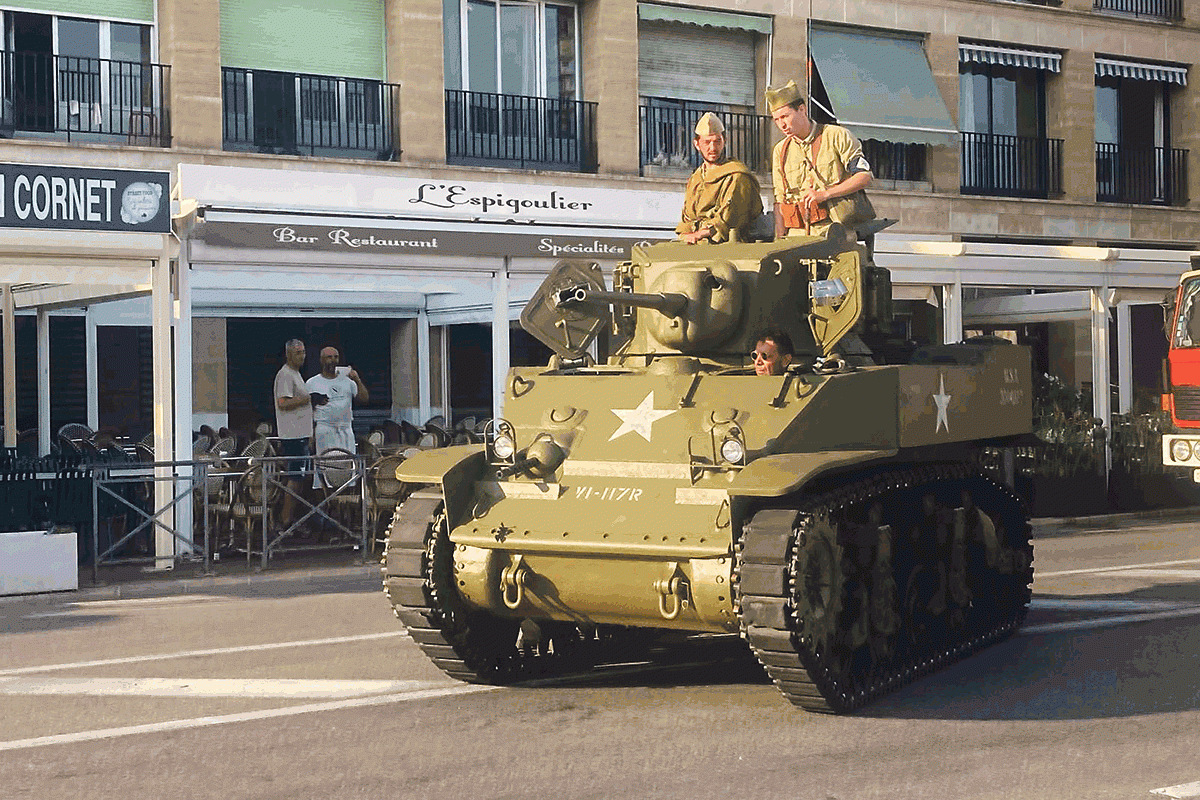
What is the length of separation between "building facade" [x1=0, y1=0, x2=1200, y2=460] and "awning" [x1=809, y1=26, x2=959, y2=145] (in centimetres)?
5

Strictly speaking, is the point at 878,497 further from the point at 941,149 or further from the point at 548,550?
the point at 941,149

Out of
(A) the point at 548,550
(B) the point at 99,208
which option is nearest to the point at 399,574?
(A) the point at 548,550

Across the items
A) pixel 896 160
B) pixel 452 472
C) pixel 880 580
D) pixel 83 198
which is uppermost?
pixel 896 160

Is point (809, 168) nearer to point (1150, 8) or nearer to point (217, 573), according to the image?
point (217, 573)

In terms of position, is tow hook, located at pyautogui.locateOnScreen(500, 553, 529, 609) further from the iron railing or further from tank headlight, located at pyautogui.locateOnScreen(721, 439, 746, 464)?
the iron railing

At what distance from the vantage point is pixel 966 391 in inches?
400

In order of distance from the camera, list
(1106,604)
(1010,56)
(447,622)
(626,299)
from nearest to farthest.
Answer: (447,622) < (626,299) < (1106,604) < (1010,56)

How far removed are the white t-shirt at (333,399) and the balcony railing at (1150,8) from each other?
57.8 feet

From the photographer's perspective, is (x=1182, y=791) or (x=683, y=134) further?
(x=683, y=134)

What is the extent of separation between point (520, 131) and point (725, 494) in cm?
1645

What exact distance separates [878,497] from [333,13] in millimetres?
15314

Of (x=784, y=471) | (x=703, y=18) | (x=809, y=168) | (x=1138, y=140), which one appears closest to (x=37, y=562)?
(x=809, y=168)

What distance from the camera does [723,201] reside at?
10.2 meters

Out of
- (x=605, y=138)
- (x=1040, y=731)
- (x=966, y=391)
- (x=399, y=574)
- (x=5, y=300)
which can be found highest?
(x=605, y=138)
